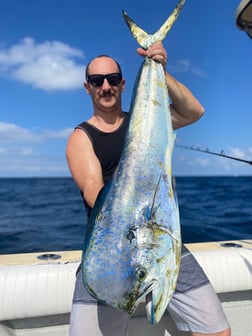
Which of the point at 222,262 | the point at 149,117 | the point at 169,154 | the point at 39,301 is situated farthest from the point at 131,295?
the point at 222,262

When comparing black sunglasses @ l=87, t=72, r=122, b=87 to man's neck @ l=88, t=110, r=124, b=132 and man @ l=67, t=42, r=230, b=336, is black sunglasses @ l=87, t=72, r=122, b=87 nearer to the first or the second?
man @ l=67, t=42, r=230, b=336

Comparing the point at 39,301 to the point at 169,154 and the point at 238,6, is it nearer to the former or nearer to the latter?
the point at 169,154

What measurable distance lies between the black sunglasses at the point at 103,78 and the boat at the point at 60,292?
131cm

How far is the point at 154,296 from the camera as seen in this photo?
1.27 metres

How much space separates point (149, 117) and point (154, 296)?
75cm

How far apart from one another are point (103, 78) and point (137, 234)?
1.09m

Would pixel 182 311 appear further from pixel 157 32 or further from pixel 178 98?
pixel 157 32

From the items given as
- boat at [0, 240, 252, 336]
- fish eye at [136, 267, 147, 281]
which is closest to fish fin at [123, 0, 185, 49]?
fish eye at [136, 267, 147, 281]

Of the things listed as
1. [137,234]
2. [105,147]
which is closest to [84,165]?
[105,147]

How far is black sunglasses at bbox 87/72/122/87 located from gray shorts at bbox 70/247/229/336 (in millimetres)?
1123

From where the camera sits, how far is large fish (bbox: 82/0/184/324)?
126 cm

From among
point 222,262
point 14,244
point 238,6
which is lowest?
point 14,244

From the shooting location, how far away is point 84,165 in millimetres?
1887

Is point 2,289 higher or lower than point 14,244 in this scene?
higher
